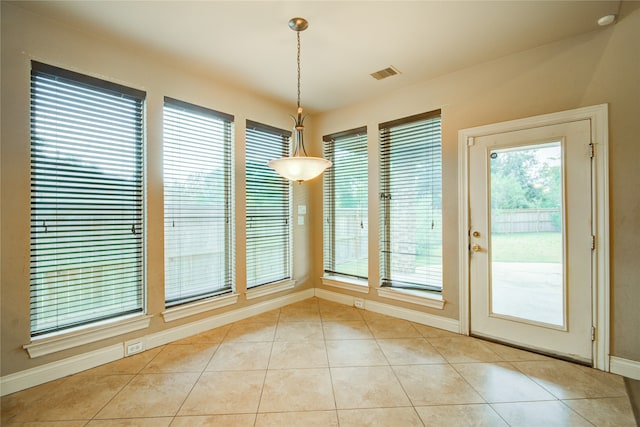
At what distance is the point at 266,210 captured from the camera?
3689 mm

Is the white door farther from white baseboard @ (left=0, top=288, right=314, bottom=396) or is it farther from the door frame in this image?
white baseboard @ (left=0, top=288, right=314, bottom=396)

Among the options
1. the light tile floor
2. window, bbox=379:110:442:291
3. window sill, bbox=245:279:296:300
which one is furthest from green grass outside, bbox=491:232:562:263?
window sill, bbox=245:279:296:300

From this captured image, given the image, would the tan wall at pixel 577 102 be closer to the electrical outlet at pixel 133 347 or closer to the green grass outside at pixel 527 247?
the green grass outside at pixel 527 247

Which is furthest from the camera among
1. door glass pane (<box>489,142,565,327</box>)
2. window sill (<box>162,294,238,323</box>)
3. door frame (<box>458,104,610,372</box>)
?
window sill (<box>162,294,238,323</box>)

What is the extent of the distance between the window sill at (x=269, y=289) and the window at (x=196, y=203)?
0.31 m

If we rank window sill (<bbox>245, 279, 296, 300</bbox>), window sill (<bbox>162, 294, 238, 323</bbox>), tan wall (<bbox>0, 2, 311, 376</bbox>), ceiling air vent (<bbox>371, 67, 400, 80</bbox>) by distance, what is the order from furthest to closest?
window sill (<bbox>245, 279, 296, 300</bbox>)
ceiling air vent (<bbox>371, 67, 400, 80</bbox>)
window sill (<bbox>162, 294, 238, 323</bbox>)
tan wall (<bbox>0, 2, 311, 376</bbox>)

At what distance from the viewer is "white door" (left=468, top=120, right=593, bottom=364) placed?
7.66 ft

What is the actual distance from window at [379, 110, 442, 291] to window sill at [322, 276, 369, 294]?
11.4 inches

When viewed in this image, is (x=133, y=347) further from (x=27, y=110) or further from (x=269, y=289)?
(x=27, y=110)

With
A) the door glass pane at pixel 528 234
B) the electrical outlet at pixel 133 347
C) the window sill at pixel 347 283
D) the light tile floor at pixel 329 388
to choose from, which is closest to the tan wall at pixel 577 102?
the door glass pane at pixel 528 234

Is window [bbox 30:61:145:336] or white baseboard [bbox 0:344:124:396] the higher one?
window [bbox 30:61:145:336]

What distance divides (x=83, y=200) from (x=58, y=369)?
135 centimetres
